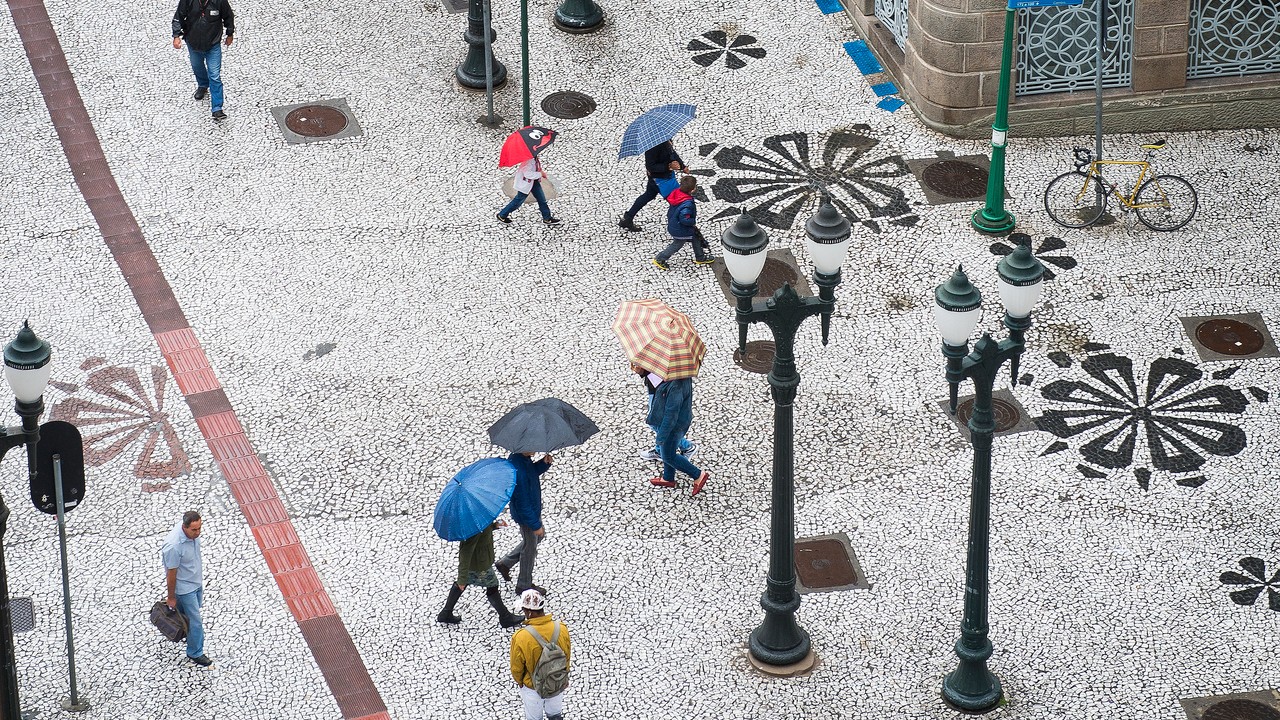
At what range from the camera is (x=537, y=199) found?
17656 mm

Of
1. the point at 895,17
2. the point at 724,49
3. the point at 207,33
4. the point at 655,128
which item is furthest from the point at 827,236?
the point at 207,33

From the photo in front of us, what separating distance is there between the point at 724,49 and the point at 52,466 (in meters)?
10.8

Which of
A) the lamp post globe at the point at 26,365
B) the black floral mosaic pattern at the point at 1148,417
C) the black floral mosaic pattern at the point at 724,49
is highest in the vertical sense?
the lamp post globe at the point at 26,365

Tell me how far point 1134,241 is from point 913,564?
204 inches

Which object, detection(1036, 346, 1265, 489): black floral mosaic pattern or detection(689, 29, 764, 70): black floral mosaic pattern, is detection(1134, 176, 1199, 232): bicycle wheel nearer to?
detection(1036, 346, 1265, 489): black floral mosaic pattern

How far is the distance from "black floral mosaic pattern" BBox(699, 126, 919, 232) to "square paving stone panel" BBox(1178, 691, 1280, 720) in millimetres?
6436

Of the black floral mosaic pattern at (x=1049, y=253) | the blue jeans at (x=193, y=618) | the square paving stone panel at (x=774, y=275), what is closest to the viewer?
the blue jeans at (x=193, y=618)

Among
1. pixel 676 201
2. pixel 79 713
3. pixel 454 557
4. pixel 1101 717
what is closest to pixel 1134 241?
pixel 676 201

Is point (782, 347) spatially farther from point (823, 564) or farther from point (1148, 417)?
point (1148, 417)

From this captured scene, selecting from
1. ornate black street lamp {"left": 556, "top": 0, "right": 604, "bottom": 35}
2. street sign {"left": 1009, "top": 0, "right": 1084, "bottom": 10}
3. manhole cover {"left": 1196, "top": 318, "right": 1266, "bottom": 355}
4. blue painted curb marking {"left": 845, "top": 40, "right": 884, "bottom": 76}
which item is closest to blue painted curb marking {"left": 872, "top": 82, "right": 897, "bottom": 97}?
blue painted curb marking {"left": 845, "top": 40, "right": 884, "bottom": 76}

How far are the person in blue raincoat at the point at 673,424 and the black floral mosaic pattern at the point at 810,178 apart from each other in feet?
12.8

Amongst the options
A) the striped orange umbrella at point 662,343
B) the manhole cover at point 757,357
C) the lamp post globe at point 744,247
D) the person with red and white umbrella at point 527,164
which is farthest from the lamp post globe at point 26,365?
the person with red and white umbrella at point 527,164

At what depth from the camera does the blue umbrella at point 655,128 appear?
16.4 m

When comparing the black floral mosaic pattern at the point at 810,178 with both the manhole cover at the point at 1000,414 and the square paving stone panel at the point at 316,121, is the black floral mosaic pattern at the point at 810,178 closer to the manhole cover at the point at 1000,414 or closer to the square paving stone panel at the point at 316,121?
the manhole cover at the point at 1000,414
